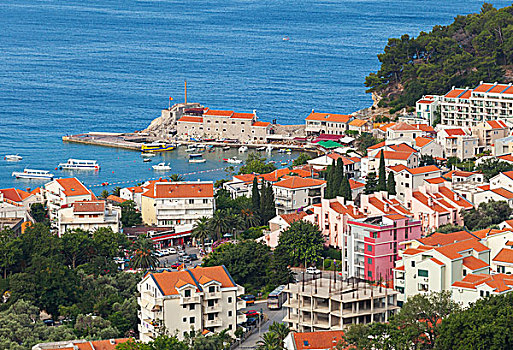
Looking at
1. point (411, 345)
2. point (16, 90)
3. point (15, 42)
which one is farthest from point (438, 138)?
point (15, 42)

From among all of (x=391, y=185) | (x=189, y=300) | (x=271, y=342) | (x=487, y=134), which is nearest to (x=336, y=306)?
(x=271, y=342)

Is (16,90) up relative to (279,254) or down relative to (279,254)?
up

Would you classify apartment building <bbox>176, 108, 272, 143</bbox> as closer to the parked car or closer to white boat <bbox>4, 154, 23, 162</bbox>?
white boat <bbox>4, 154, 23, 162</bbox>

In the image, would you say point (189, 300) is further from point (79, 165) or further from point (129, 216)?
point (79, 165)

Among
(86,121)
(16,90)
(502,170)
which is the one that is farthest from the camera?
(16,90)

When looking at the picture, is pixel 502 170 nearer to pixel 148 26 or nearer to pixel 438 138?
pixel 438 138

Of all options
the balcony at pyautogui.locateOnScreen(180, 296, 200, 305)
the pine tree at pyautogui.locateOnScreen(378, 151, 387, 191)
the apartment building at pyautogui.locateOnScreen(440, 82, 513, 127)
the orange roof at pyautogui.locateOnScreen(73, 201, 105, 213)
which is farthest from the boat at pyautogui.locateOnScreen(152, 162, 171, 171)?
the balcony at pyautogui.locateOnScreen(180, 296, 200, 305)
